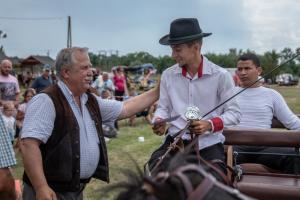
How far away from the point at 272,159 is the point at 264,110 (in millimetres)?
694

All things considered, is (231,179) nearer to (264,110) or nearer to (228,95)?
(228,95)

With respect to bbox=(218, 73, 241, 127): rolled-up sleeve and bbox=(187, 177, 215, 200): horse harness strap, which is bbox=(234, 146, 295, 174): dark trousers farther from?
bbox=(187, 177, 215, 200): horse harness strap

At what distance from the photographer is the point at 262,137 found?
15.4ft

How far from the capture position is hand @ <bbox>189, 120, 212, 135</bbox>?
137 inches

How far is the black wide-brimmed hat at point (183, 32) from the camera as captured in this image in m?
3.81

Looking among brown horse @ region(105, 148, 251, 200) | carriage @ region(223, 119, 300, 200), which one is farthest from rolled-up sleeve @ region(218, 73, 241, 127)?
brown horse @ region(105, 148, 251, 200)

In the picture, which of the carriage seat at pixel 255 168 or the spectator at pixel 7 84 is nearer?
the carriage seat at pixel 255 168

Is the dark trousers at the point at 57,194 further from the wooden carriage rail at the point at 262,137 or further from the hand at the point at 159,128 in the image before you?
the wooden carriage rail at the point at 262,137

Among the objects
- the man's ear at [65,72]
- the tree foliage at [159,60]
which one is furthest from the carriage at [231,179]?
the tree foliage at [159,60]

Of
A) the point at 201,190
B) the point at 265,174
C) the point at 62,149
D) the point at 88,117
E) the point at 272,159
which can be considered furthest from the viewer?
the point at 272,159

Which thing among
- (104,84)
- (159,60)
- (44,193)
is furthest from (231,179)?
(159,60)

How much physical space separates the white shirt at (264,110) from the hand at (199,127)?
6.91 ft

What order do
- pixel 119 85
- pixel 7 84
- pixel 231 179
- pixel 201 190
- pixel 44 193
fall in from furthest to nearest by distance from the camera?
pixel 119 85 → pixel 7 84 → pixel 231 179 → pixel 44 193 → pixel 201 190

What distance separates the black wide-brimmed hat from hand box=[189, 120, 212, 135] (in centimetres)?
70
